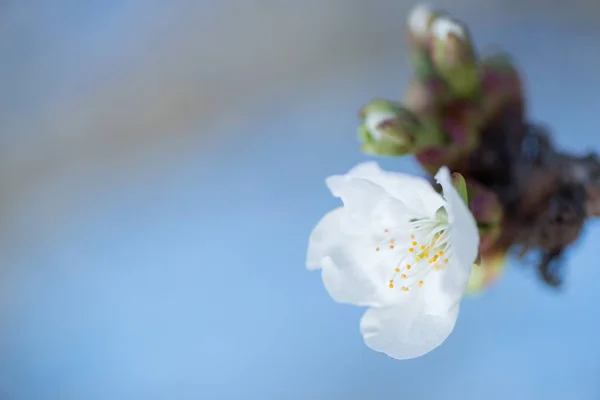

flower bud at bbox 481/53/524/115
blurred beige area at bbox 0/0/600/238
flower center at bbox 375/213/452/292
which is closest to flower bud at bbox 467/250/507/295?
flower center at bbox 375/213/452/292

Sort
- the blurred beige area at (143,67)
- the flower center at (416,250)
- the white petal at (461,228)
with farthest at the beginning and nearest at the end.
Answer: the blurred beige area at (143,67)
the flower center at (416,250)
the white petal at (461,228)

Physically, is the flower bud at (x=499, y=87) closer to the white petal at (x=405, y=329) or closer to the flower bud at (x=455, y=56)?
the flower bud at (x=455, y=56)

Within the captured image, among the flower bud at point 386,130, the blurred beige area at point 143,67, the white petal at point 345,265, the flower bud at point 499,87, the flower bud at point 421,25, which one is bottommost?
the white petal at point 345,265

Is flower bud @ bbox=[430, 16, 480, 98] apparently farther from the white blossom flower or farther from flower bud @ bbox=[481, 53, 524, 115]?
the white blossom flower

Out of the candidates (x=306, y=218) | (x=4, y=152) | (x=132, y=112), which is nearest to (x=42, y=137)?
(x=4, y=152)

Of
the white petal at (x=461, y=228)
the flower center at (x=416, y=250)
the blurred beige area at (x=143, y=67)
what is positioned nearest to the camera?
the white petal at (x=461, y=228)

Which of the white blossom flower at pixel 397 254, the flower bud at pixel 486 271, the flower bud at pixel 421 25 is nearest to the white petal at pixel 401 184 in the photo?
the white blossom flower at pixel 397 254
